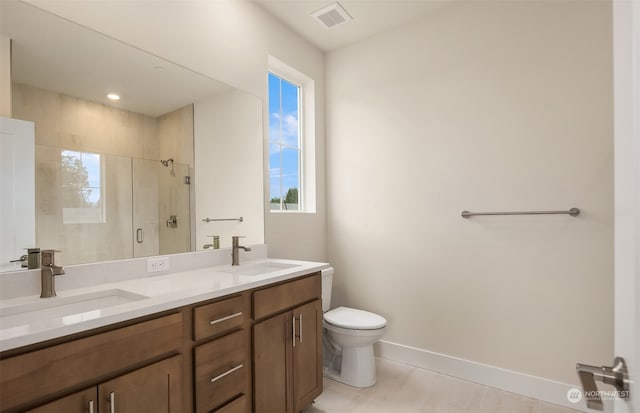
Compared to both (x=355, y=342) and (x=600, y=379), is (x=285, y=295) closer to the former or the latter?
(x=355, y=342)

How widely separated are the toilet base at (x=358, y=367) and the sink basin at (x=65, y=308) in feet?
5.15

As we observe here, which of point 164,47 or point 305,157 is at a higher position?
point 164,47

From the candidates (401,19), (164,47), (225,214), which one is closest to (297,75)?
(401,19)

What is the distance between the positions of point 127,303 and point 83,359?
0.25 meters

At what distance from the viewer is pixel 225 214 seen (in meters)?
2.12

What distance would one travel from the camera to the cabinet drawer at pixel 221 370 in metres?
1.28

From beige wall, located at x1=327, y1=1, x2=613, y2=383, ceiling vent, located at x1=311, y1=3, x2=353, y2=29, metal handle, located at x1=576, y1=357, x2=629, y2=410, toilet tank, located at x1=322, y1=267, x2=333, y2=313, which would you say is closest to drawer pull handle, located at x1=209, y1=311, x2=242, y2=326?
toilet tank, located at x1=322, y1=267, x2=333, y2=313

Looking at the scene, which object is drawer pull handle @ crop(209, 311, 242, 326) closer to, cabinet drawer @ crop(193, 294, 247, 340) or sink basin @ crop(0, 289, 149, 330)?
cabinet drawer @ crop(193, 294, 247, 340)

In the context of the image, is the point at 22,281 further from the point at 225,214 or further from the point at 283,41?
the point at 283,41

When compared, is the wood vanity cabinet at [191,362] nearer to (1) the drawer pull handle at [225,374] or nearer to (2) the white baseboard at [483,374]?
(1) the drawer pull handle at [225,374]

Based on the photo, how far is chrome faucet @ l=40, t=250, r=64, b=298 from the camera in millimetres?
1232

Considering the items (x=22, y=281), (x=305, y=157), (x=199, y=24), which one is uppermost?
(x=199, y=24)

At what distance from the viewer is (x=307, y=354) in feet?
6.19

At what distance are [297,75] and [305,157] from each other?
72 centimetres
